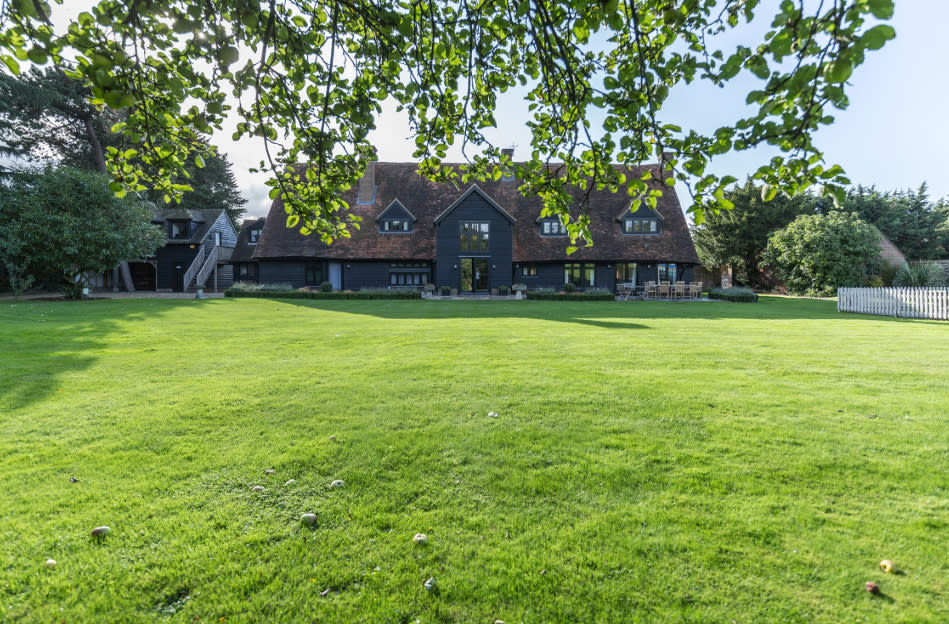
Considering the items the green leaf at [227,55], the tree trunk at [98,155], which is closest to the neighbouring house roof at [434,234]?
the tree trunk at [98,155]

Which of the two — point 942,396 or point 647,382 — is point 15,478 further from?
point 942,396

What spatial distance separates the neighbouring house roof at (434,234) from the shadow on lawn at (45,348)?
621 inches

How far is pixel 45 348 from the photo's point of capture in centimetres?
886

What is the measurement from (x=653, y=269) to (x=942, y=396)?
2649 centimetres

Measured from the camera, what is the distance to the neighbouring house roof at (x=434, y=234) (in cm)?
3052

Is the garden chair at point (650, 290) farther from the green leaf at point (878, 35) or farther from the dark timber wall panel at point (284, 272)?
the green leaf at point (878, 35)

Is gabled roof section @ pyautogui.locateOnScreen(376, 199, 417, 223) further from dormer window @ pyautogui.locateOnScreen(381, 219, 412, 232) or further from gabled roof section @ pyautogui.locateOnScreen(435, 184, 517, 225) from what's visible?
gabled roof section @ pyautogui.locateOnScreen(435, 184, 517, 225)

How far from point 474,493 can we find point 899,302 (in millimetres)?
23927

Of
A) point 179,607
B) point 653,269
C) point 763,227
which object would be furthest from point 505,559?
point 763,227

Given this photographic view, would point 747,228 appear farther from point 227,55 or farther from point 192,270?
point 192,270

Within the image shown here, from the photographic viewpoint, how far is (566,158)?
430 centimetres

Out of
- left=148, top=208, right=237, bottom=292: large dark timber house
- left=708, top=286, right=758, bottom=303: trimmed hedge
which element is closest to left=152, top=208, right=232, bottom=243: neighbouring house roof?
left=148, top=208, right=237, bottom=292: large dark timber house

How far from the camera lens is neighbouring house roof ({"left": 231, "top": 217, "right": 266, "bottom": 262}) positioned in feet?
113

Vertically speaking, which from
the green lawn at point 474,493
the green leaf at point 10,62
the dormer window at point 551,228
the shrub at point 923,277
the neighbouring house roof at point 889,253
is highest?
the dormer window at point 551,228
